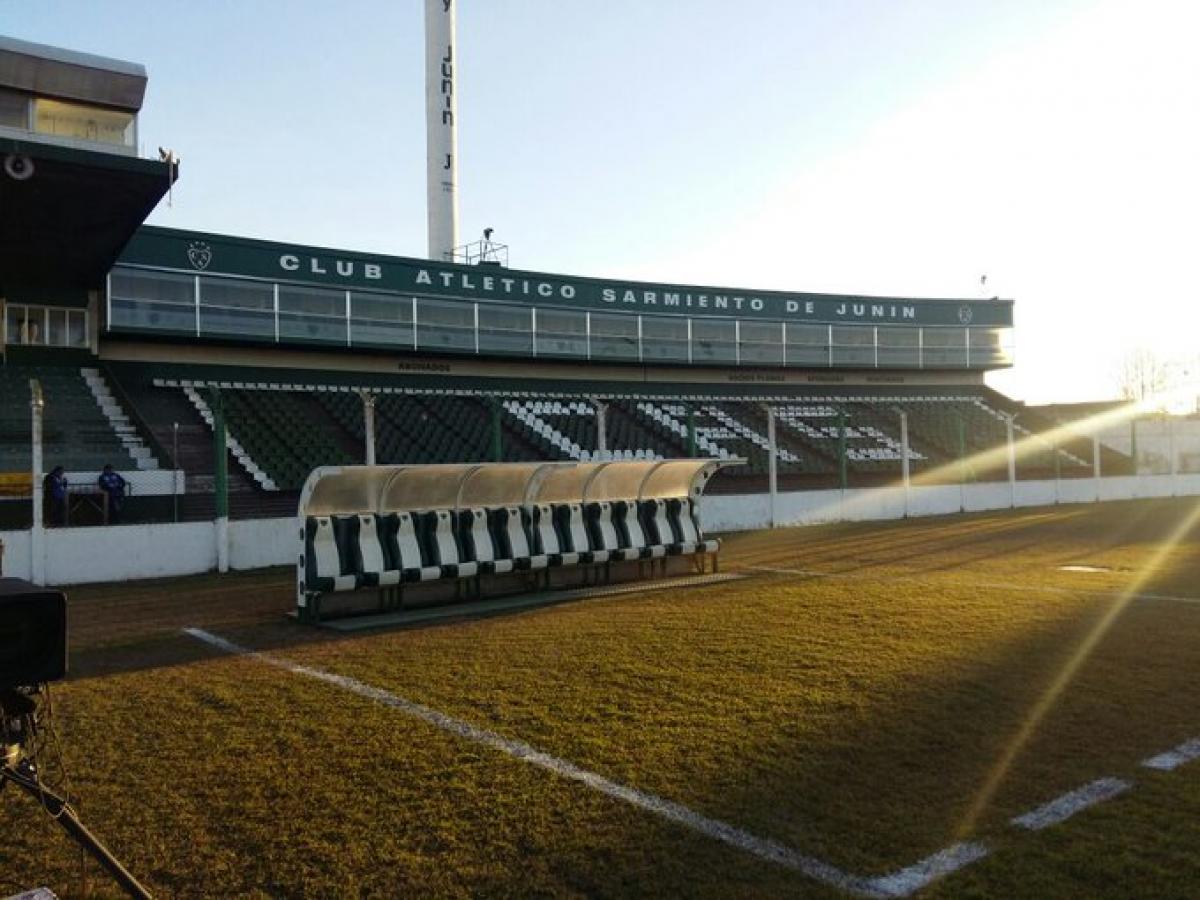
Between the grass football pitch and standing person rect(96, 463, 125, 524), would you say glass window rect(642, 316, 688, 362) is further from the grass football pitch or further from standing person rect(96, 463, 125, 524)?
Result: the grass football pitch

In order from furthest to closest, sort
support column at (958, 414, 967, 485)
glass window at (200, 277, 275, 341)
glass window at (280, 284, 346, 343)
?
glass window at (280, 284, 346, 343), glass window at (200, 277, 275, 341), support column at (958, 414, 967, 485)

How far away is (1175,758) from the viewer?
4539 mm

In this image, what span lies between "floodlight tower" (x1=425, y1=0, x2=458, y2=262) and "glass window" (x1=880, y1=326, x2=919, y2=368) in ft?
61.0

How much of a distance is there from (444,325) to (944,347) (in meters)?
22.6

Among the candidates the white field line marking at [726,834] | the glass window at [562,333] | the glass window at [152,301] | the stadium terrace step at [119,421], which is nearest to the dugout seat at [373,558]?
the white field line marking at [726,834]

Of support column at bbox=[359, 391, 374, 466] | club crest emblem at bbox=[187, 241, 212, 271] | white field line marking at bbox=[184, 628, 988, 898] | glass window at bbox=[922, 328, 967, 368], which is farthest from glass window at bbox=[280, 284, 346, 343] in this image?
glass window at bbox=[922, 328, 967, 368]

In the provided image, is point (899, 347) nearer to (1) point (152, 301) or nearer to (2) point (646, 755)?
(1) point (152, 301)

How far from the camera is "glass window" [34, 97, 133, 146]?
61.1 ft

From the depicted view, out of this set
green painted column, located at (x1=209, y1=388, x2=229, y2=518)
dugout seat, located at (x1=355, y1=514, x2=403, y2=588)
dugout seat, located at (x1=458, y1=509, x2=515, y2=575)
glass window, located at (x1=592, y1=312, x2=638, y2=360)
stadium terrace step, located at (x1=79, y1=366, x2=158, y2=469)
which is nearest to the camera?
dugout seat, located at (x1=355, y1=514, x2=403, y2=588)

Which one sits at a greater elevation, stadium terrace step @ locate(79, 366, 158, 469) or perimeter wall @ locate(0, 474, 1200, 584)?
stadium terrace step @ locate(79, 366, 158, 469)

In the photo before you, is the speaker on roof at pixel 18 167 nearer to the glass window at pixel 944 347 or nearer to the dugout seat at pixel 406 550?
the dugout seat at pixel 406 550

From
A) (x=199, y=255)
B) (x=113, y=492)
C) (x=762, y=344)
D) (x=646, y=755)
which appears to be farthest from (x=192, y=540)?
(x=762, y=344)

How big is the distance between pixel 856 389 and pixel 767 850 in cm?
3539

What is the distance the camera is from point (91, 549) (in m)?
12.2
